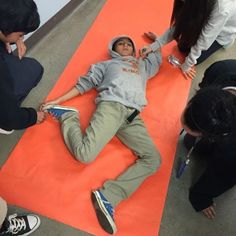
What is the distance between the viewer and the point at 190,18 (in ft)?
5.27

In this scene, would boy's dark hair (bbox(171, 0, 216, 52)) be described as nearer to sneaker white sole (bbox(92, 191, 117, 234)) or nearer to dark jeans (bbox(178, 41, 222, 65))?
dark jeans (bbox(178, 41, 222, 65))

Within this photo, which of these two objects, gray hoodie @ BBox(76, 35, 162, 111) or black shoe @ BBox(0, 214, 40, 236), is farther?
gray hoodie @ BBox(76, 35, 162, 111)

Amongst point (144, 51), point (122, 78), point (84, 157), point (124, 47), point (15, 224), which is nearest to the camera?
point (15, 224)

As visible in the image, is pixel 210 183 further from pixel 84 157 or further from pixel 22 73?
pixel 22 73

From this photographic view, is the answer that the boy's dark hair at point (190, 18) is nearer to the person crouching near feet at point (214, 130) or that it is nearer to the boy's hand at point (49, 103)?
the person crouching near feet at point (214, 130)

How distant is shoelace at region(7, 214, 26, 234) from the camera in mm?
1230

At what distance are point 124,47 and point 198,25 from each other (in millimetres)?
429

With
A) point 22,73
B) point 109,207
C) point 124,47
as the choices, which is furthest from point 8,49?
point 109,207

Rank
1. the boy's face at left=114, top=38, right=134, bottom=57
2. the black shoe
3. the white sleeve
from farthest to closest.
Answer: the boy's face at left=114, top=38, right=134, bottom=57, the white sleeve, the black shoe

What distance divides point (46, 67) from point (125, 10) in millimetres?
795

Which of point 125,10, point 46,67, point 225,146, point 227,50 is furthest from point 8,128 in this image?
point 227,50

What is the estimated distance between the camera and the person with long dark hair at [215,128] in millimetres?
1046

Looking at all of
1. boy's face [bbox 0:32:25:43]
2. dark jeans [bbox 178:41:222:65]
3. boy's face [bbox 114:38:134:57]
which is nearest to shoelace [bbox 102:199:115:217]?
boy's face [bbox 0:32:25:43]

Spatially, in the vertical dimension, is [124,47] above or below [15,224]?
above
